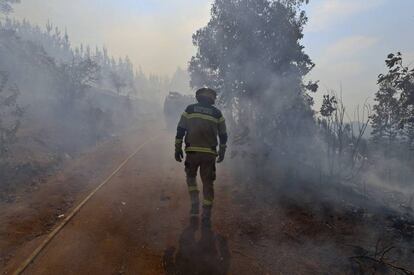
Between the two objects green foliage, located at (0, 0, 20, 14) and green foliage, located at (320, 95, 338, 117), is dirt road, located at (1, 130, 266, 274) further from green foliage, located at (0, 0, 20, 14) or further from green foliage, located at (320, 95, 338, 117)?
green foliage, located at (0, 0, 20, 14)

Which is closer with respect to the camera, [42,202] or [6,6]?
[42,202]

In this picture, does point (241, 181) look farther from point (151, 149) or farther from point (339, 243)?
point (151, 149)

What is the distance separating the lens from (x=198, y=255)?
4758 mm

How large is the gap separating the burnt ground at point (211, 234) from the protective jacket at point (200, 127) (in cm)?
140

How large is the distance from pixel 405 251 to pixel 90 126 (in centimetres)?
1861

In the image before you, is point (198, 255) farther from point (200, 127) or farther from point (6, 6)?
point (6, 6)

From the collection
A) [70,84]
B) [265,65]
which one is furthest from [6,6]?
[265,65]

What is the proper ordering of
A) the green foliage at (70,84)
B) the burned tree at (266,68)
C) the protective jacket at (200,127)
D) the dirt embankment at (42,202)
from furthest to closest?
the green foliage at (70,84), the burned tree at (266,68), the protective jacket at (200,127), the dirt embankment at (42,202)

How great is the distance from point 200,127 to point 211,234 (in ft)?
6.02

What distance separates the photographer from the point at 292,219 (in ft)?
20.0

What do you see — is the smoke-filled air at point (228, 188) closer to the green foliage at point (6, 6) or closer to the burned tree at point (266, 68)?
the burned tree at point (266, 68)

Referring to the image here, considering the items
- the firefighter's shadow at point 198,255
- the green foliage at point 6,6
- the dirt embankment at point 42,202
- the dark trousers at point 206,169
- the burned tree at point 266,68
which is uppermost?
the green foliage at point 6,6

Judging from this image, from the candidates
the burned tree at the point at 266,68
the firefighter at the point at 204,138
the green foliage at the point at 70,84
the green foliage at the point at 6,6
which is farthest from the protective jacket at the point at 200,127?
the green foliage at the point at 6,6

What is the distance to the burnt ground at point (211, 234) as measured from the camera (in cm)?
452
